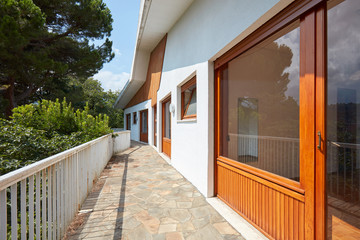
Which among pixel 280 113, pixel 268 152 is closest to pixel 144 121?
pixel 268 152

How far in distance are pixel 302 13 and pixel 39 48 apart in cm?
979

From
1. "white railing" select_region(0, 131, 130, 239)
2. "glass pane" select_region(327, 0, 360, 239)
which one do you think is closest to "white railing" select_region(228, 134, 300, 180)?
"glass pane" select_region(327, 0, 360, 239)

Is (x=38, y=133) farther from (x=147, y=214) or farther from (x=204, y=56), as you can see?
(x=204, y=56)

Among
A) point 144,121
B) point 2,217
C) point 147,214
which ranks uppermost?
point 144,121

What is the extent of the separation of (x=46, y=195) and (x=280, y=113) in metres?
2.68

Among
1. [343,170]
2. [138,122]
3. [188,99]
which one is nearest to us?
[343,170]

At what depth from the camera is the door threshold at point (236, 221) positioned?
2.08 metres

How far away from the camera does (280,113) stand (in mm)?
2094

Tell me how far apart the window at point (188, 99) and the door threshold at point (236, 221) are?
6.46 feet

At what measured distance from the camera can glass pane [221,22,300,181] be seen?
6.18 feet

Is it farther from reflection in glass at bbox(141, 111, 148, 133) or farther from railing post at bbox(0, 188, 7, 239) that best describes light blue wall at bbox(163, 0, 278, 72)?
reflection in glass at bbox(141, 111, 148, 133)

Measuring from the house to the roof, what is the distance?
1.58 m

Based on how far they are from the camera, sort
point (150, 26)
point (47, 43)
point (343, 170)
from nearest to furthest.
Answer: point (343, 170)
point (150, 26)
point (47, 43)

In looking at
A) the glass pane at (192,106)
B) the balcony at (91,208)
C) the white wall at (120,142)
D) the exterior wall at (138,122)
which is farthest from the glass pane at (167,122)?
the balcony at (91,208)
